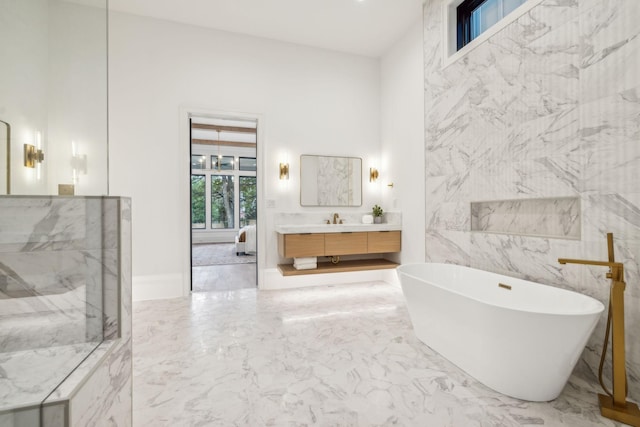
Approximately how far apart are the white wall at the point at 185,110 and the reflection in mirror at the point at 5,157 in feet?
9.00

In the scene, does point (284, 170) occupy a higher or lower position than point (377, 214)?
A: higher

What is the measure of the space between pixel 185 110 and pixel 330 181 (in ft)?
6.79

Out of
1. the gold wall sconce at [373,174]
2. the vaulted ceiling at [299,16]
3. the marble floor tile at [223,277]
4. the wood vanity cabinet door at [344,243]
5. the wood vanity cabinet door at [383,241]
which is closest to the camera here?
the vaulted ceiling at [299,16]

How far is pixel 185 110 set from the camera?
3529 mm

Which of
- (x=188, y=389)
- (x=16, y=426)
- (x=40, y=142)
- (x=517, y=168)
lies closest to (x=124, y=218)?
(x=40, y=142)

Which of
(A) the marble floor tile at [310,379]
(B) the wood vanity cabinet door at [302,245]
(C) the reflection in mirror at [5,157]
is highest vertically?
(C) the reflection in mirror at [5,157]

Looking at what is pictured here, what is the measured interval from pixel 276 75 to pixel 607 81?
11.0ft

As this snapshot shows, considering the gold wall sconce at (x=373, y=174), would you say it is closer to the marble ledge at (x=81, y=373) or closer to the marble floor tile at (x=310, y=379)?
the marble floor tile at (x=310, y=379)

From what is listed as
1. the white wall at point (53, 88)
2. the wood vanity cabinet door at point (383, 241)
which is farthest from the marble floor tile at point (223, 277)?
the white wall at point (53, 88)

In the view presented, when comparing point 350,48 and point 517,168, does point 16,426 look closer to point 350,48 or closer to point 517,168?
point 517,168

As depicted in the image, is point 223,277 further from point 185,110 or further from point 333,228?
point 185,110

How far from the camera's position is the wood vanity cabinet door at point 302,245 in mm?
3479

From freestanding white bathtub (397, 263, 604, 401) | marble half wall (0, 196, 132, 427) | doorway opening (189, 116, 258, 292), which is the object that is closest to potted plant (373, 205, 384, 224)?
freestanding white bathtub (397, 263, 604, 401)

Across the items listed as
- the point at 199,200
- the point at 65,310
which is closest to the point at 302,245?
the point at 65,310
